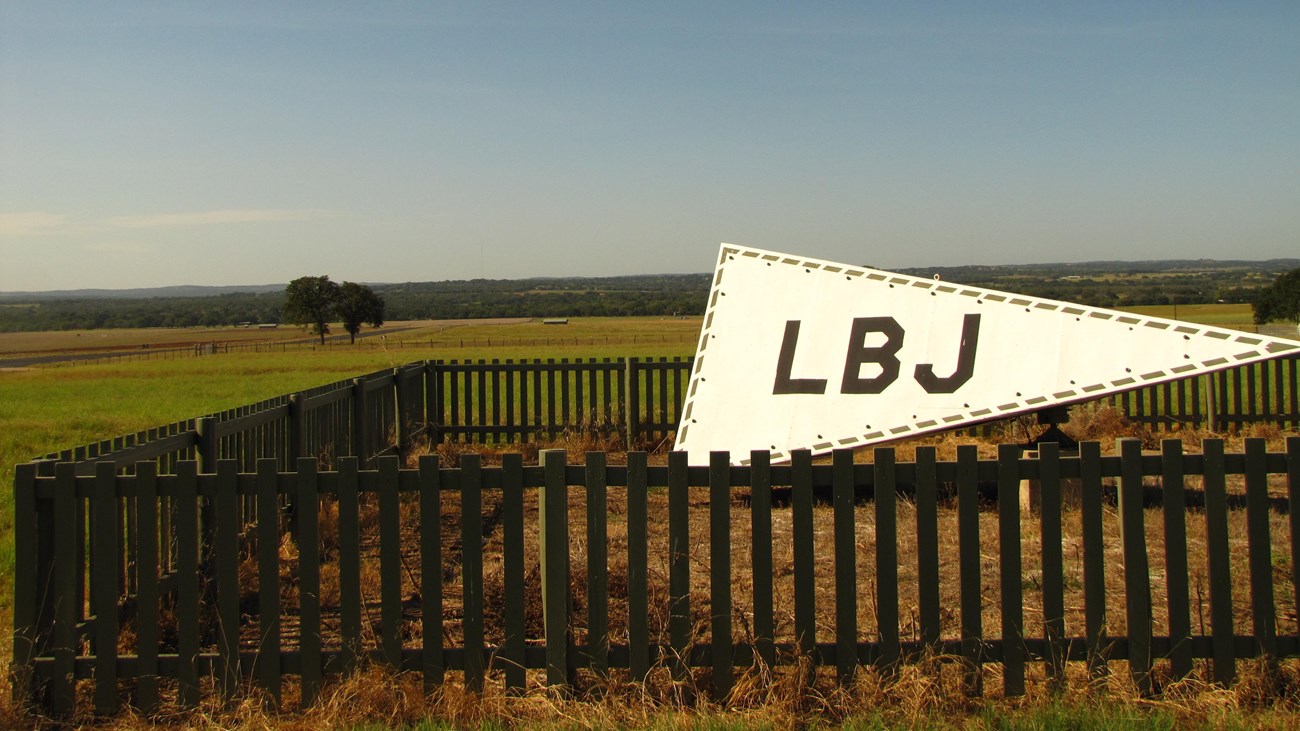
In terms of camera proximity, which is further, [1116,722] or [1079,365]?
[1079,365]

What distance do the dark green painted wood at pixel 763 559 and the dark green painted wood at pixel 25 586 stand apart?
10.1 ft

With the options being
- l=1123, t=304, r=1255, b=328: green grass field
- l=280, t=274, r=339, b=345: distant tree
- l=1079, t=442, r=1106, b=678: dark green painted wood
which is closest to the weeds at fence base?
l=1079, t=442, r=1106, b=678: dark green painted wood

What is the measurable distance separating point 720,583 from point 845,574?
548 mm

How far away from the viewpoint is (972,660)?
14.6 feet

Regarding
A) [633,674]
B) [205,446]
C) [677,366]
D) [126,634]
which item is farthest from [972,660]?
[677,366]

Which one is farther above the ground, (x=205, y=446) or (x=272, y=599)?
(x=205, y=446)

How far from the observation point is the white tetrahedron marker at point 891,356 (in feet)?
27.2

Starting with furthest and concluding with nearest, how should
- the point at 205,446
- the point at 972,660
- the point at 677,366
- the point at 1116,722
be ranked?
the point at 677,366 → the point at 205,446 → the point at 972,660 → the point at 1116,722

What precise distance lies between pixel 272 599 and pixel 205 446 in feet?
7.52

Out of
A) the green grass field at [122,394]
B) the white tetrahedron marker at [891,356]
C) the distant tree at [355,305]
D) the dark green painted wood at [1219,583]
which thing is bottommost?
the green grass field at [122,394]

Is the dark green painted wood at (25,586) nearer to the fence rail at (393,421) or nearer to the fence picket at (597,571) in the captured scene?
the fence rail at (393,421)

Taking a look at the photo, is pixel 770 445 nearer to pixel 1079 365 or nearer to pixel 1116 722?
pixel 1079 365

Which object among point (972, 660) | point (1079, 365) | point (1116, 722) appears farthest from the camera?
point (1079, 365)

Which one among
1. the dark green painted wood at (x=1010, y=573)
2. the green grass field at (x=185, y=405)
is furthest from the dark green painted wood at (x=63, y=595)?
the dark green painted wood at (x=1010, y=573)
